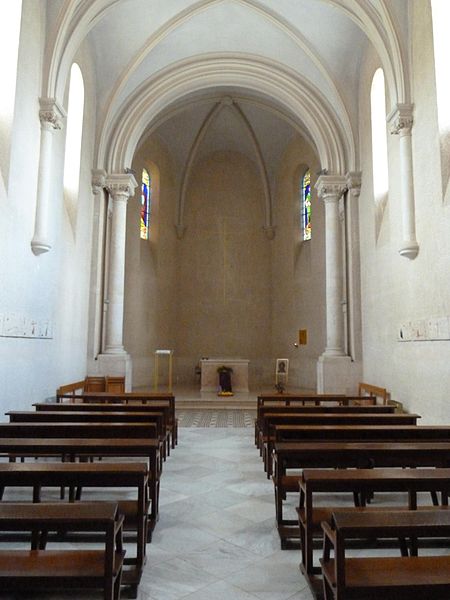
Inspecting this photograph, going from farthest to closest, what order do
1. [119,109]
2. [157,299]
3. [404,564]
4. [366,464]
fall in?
[157,299]
[119,109]
[366,464]
[404,564]

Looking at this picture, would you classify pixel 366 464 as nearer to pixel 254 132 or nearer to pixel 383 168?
pixel 383 168

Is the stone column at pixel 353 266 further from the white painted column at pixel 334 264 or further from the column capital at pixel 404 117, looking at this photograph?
the column capital at pixel 404 117

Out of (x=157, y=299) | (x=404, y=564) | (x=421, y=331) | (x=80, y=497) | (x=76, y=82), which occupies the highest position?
(x=76, y=82)

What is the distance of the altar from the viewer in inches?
580

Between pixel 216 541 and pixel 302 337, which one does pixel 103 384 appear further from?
pixel 216 541

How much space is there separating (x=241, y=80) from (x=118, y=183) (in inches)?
172

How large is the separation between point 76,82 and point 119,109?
208 centimetres

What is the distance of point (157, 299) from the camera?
58.6 feet

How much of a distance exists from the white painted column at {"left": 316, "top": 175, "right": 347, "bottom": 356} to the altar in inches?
134

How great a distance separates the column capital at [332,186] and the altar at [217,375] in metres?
5.51

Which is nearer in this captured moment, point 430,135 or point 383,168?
point 430,135

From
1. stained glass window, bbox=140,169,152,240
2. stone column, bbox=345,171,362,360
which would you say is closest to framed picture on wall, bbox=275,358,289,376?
stone column, bbox=345,171,362,360

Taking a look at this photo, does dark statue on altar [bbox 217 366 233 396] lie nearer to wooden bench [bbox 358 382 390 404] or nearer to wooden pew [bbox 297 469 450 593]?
wooden bench [bbox 358 382 390 404]

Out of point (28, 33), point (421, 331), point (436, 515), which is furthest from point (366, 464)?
point (28, 33)
